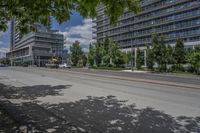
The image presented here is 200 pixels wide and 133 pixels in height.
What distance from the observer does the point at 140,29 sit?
98.6 meters

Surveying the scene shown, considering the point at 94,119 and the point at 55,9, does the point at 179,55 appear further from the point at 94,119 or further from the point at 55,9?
the point at 55,9

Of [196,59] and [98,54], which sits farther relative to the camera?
[98,54]

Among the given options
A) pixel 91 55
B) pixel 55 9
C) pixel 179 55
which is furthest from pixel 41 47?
pixel 55 9

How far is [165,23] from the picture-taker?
8656 centimetres

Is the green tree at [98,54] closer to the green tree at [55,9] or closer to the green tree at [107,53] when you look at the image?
the green tree at [107,53]

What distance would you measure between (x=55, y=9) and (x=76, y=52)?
86.4m

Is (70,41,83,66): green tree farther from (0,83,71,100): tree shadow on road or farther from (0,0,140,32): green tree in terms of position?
(0,0,140,32): green tree

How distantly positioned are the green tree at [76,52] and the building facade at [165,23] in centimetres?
1343

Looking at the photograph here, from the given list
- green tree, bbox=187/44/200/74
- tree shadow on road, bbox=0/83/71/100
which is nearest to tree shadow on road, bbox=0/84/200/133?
tree shadow on road, bbox=0/83/71/100

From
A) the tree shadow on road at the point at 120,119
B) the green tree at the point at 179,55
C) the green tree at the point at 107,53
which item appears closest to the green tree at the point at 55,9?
→ the tree shadow on road at the point at 120,119

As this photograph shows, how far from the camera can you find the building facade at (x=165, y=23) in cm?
7643

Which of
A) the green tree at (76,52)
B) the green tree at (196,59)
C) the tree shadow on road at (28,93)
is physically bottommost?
the tree shadow on road at (28,93)

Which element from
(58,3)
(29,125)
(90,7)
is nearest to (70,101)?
(29,125)

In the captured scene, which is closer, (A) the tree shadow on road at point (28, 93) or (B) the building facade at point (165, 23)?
(A) the tree shadow on road at point (28, 93)
